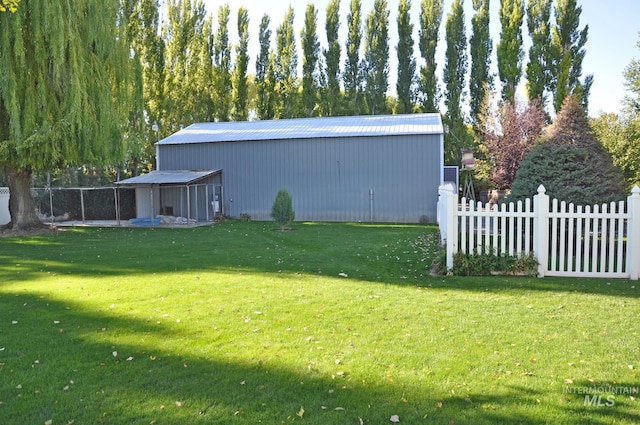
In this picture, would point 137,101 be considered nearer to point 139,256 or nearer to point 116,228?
point 116,228

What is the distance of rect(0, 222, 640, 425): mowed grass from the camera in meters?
2.98

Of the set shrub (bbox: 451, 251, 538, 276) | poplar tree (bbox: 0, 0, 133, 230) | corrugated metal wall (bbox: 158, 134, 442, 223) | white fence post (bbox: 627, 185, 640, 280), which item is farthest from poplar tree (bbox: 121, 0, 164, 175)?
white fence post (bbox: 627, 185, 640, 280)

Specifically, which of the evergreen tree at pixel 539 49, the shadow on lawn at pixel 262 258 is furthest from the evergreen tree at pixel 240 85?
the shadow on lawn at pixel 262 258

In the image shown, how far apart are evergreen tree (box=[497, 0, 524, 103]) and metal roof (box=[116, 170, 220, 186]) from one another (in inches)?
780

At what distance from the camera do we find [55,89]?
14344 millimetres

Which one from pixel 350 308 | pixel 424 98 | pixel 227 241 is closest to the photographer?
pixel 350 308

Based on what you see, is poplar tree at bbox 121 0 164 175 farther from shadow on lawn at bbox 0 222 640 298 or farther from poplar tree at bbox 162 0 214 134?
shadow on lawn at bbox 0 222 640 298

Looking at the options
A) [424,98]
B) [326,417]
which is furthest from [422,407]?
[424,98]

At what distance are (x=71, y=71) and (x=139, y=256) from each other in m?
7.89

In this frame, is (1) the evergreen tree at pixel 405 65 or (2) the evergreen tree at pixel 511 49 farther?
(1) the evergreen tree at pixel 405 65

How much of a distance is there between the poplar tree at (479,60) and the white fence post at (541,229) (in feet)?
81.8

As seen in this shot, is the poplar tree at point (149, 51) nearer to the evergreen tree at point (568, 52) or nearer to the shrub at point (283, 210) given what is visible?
the shrub at point (283, 210)

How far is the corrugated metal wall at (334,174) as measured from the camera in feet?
64.7

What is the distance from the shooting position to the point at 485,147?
25.2 m
